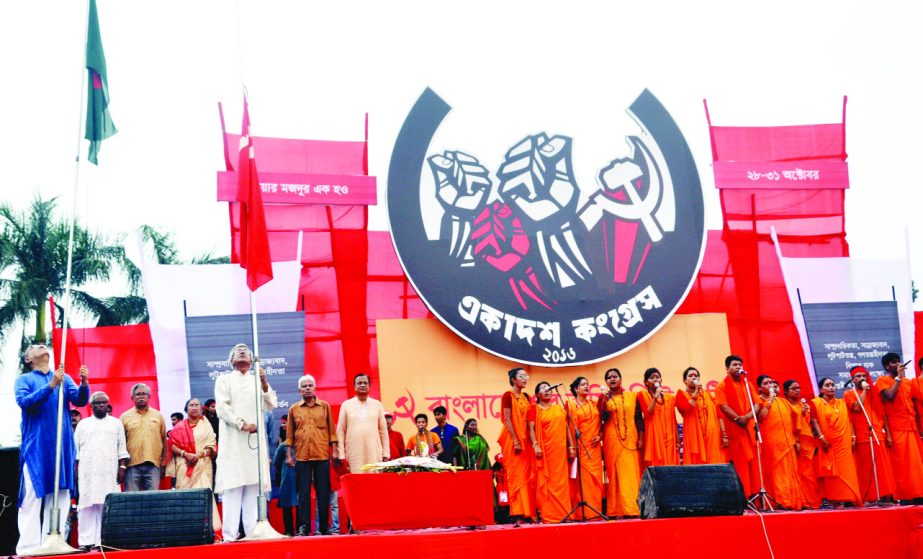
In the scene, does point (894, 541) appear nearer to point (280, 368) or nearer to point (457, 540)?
point (457, 540)

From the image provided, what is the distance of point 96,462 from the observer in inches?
299

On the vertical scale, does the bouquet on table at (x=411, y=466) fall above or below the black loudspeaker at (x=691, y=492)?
above

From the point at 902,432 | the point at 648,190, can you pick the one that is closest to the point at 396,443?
the point at 648,190

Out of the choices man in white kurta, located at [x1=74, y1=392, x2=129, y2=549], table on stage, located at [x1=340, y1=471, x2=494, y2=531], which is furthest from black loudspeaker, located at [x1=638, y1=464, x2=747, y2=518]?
man in white kurta, located at [x1=74, y1=392, x2=129, y2=549]

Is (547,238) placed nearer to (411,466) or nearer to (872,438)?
(872,438)

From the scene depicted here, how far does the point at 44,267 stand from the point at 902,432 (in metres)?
16.7

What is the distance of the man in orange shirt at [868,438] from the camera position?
31.3 feet

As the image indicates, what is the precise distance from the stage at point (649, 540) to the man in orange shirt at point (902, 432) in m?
2.71

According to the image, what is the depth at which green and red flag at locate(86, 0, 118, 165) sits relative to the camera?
266 inches

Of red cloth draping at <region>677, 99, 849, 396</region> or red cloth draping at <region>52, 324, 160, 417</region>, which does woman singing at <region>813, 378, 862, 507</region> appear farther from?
red cloth draping at <region>52, 324, 160, 417</region>

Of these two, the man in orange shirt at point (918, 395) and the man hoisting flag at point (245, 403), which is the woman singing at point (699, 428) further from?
the man hoisting flag at point (245, 403)

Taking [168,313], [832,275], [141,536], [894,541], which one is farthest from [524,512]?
[832,275]

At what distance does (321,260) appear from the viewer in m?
11.4

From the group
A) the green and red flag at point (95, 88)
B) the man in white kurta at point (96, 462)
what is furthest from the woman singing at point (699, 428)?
the green and red flag at point (95, 88)
